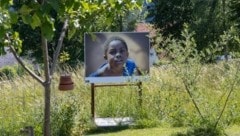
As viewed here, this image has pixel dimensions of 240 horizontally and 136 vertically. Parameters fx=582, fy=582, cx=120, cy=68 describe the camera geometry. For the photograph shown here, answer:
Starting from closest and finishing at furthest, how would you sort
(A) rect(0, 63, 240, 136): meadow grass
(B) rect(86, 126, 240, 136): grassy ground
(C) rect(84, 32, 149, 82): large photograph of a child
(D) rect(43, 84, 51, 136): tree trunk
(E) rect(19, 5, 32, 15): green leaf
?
(E) rect(19, 5, 32, 15): green leaf, (D) rect(43, 84, 51, 136): tree trunk, (A) rect(0, 63, 240, 136): meadow grass, (B) rect(86, 126, 240, 136): grassy ground, (C) rect(84, 32, 149, 82): large photograph of a child

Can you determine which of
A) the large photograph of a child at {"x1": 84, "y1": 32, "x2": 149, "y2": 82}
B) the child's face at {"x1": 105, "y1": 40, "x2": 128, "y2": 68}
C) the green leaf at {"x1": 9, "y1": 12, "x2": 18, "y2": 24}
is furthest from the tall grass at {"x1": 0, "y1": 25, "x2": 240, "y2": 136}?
the green leaf at {"x1": 9, "y1": 12, "x2": 18, "y2": 24}

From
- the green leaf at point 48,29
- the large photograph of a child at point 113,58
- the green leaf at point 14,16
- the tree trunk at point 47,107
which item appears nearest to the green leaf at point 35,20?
the green leaf at point 48,29

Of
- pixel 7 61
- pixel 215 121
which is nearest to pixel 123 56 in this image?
pixel 215 121

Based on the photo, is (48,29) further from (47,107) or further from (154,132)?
(154,132)

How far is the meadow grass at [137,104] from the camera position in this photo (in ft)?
27.3

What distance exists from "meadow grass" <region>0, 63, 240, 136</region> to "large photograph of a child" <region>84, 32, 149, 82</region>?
451mm

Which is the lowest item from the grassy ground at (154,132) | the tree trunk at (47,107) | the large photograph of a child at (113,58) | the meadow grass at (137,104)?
the grassy ground at (154,132)

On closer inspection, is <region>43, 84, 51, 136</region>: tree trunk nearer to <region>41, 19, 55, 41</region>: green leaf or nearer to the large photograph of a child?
<region>41, 19, 55, 41</region>: green leaf

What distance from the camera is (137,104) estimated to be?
10445 mm

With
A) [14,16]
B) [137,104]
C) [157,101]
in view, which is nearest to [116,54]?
[137,104]

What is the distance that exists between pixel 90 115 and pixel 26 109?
1115 mm

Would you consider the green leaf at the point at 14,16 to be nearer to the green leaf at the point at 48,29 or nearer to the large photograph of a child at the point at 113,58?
the green leaf at the point at 48,29

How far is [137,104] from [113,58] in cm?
100

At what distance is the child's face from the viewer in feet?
35.4
